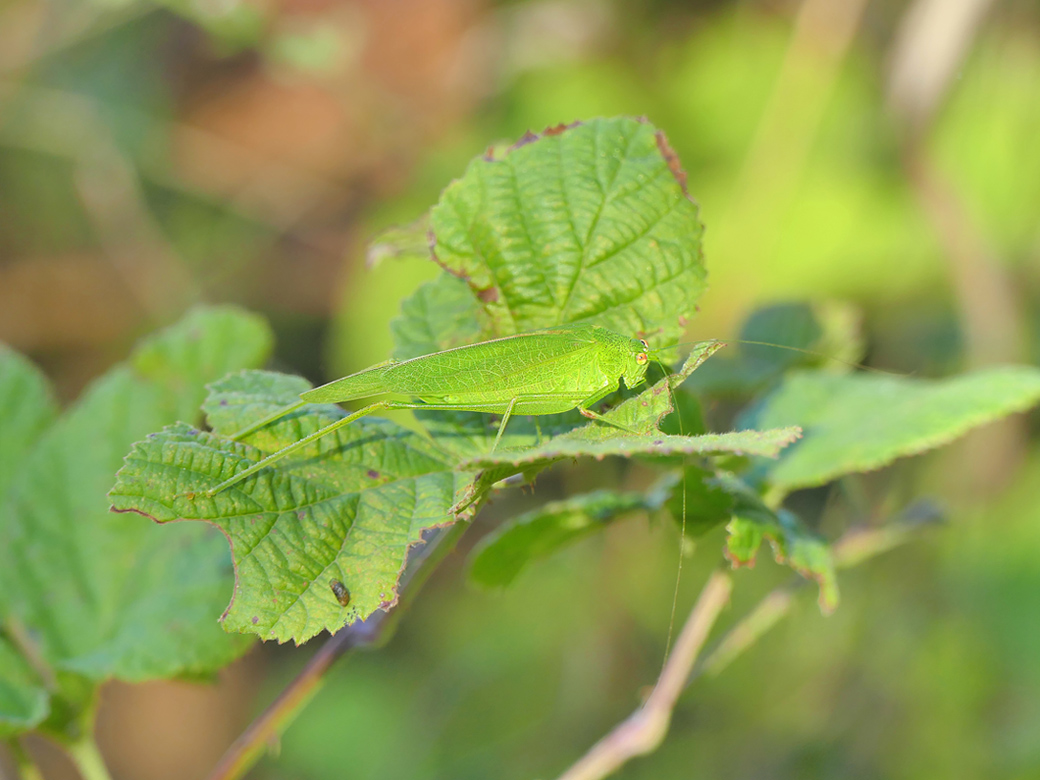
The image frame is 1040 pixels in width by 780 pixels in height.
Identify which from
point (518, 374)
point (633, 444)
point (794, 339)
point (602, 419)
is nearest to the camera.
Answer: point (633, 444)

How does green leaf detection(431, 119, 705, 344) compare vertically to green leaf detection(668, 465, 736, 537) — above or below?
above


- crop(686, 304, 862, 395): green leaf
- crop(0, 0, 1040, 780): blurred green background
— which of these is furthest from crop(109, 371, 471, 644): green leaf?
crop(0, 0, 1040, 780): blurred green background

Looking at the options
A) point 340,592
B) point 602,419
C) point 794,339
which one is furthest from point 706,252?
point 340,592

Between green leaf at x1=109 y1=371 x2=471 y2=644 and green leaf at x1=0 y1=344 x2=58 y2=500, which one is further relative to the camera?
green leaf at x1=0 y1=344 x2=58 y2=500

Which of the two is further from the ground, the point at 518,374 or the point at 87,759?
the point at 518,374

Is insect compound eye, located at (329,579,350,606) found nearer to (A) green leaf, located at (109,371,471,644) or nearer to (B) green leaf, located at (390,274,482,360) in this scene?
(A) green leaf, located at (109,371,471,644)

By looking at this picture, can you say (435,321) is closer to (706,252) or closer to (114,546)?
(114,546)
